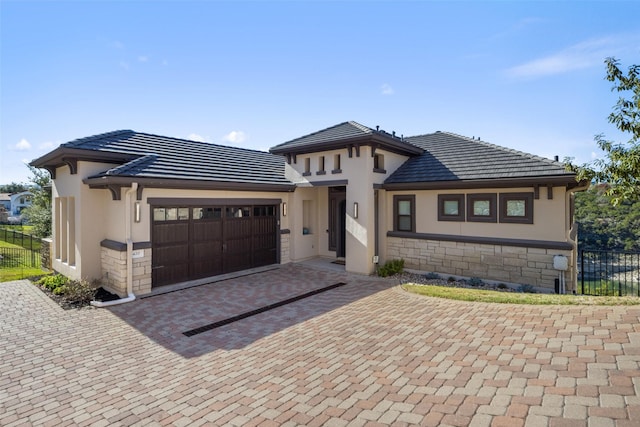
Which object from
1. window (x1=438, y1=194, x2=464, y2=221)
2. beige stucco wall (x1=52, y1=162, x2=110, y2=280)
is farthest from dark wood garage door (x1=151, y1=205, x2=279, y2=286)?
window (x1=438, y1=194, x2=464, y2=221)

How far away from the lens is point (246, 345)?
6.09 meters

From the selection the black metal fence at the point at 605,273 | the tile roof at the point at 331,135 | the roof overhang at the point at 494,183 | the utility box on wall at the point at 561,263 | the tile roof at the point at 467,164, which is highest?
the tile roof at the point at 331,135

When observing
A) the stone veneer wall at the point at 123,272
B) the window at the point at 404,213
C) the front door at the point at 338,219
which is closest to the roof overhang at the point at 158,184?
the stone veneer wall at the point at 123,272

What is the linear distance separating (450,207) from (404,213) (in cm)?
171

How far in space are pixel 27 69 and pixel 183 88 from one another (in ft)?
15.8

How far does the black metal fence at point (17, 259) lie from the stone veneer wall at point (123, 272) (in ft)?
28.8

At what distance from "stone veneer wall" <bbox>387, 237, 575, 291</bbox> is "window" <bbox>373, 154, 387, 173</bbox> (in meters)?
2.70

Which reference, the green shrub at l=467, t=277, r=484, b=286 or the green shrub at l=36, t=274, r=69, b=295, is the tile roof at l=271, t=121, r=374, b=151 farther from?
the green shrub at l=36, t=274, r=69, b=295

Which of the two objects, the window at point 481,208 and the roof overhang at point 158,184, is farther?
the window at point 481,208

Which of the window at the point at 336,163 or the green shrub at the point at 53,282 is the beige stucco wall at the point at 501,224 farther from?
the green shrub at the point at 53,282

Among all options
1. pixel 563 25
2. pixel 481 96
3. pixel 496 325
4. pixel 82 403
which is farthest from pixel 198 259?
pixel 563 25

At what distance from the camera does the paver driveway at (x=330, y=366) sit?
3.62 meters

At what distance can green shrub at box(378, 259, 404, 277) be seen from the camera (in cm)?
1161

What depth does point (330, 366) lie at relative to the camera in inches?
199
